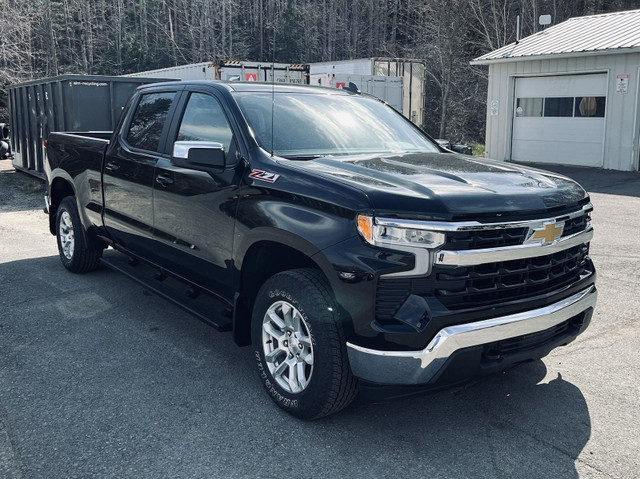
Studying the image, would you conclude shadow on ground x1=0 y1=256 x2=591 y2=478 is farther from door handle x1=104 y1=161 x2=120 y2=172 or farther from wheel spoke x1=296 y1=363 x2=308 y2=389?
door handle x1=104 y1=161 x2=120 y2=172

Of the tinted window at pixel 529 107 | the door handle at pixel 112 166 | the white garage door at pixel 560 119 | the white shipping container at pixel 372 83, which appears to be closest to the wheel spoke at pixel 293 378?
the door handle at pixel 112 166

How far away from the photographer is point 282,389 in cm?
353

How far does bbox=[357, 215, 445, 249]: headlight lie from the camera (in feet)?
9.77

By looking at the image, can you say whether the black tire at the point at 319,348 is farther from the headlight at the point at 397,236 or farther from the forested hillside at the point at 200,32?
the forested hillside at the point at 200,32

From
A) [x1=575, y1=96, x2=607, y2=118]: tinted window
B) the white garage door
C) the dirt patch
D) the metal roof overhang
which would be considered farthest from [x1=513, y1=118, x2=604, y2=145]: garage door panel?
the dirt patch

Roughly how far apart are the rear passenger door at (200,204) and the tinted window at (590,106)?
579 inches

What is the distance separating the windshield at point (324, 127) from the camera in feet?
13.3

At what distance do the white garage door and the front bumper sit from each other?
15052 mm

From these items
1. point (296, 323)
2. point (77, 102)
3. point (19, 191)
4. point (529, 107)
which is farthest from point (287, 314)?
point (529, 107)

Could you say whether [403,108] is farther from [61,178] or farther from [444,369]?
[444,369]

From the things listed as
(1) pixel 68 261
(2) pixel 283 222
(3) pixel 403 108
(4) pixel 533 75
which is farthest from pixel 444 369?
(3) pixel 403 108

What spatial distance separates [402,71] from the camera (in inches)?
862

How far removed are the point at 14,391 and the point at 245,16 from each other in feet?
183

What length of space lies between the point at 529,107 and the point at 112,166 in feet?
50.8
